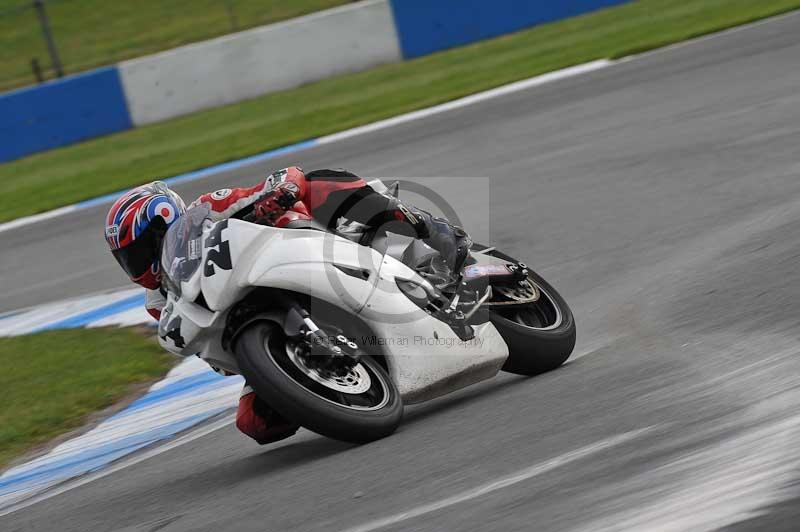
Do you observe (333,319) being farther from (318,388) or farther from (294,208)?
(294,208)

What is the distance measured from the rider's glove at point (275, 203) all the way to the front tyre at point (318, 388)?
458mm

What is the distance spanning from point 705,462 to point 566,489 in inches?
16.5

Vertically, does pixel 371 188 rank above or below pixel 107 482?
above

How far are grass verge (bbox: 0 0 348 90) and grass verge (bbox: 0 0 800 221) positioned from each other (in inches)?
107

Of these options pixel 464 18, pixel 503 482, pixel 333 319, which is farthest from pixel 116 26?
pixel 503 482

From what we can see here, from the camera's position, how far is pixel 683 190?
8.16 meters

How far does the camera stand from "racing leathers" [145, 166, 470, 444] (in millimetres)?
4730

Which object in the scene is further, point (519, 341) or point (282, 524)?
point (519, 341)

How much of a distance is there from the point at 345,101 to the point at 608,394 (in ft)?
39.5

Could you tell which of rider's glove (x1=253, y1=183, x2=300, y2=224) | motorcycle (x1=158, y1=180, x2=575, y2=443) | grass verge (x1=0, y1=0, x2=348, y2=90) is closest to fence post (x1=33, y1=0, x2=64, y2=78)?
grass verge (x1=0, y1=0, x2=348, y2=90)

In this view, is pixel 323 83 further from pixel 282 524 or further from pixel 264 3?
pixel 282 524

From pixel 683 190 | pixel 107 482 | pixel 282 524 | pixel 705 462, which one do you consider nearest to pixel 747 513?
pixel 705 462

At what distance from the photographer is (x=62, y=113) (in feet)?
59.6

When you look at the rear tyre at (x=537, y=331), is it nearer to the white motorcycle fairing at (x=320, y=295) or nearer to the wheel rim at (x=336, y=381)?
the white motorcycle fairing at (x=320, y=295)
